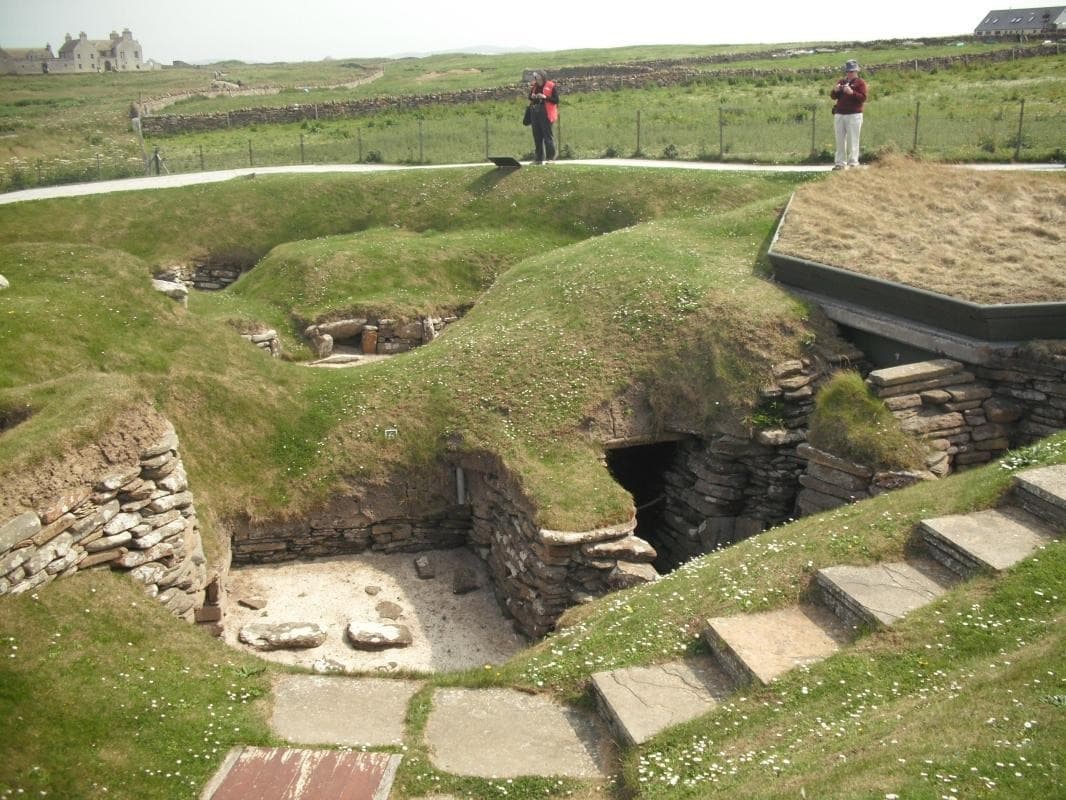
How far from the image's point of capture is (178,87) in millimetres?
95062

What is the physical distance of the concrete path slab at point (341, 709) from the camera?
9367 millimetres

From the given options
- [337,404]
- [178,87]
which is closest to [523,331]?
[337,404]

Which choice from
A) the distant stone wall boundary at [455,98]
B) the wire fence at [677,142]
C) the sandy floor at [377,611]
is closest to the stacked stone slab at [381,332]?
the sandy floor at [377,611]

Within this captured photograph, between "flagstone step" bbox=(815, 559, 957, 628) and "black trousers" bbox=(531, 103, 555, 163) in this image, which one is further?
"black trousers" bbox=(531, 103, 555, 163)

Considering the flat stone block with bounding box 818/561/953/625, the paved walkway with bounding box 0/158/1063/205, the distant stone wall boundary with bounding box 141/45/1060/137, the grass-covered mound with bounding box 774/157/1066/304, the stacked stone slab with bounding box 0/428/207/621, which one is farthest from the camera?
the distant stone wall boundary with bounding box 141/45/1060/137

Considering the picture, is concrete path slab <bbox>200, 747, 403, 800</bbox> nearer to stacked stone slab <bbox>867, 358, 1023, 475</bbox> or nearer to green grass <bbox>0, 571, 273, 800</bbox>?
green grass <bbox>0, 571, 273, 800</bbox>

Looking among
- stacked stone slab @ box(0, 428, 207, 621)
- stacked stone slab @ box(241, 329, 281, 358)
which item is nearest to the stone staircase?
stacked stone slab @ box(0, 428, 207, 621)

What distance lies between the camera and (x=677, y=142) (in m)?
35.2

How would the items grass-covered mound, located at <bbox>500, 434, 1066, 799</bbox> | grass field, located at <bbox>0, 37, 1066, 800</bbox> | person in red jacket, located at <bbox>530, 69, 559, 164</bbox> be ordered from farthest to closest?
1. person in red jacket, located at <bbox>530, 69, 559, 164</bbox>
2. grass field, located at <bbox>0, 37, 1066, 800</bbox>
3. grass-covered mound, located at <bbox>500, 434, 1066, 799</bbox>

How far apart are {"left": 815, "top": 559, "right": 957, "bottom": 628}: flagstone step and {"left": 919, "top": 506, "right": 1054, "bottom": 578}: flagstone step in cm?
21

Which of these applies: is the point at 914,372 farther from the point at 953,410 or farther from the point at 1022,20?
the point at 1022,20

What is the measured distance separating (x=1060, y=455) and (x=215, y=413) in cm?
1268

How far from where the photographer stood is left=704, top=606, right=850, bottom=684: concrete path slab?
30.6ft

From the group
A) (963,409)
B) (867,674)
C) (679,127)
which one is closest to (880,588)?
(867,674)
